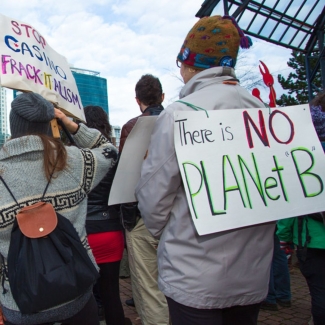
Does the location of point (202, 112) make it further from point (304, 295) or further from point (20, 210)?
point (304, 295)

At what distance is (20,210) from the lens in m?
1.70

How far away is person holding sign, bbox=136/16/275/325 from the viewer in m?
1.53

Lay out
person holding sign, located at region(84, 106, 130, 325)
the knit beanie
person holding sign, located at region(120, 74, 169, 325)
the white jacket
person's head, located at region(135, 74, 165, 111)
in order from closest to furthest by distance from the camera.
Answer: the white jacket
the knit beanie
person holding sign, located at region(84, 106, 130, 325)
person holding sign, located at region(120, 74, 169, 325)
person's head, located at region(135, 74, 165, 111)

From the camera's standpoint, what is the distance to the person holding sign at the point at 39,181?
174 cm

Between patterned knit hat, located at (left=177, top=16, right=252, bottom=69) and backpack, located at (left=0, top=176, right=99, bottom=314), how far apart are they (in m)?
0.92

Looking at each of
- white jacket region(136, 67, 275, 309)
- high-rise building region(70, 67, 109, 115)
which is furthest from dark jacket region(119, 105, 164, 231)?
high-rise building region(70, 67, 109, 115)

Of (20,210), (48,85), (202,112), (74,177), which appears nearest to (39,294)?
(20,210)

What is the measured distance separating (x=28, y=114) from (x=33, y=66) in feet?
1.42

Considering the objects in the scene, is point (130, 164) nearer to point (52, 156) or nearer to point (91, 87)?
point (52, 156)

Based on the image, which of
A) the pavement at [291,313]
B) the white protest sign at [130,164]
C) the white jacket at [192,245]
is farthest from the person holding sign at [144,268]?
the white jacket at [192,245]

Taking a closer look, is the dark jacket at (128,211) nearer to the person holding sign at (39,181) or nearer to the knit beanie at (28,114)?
the person holding sign at (39,181)

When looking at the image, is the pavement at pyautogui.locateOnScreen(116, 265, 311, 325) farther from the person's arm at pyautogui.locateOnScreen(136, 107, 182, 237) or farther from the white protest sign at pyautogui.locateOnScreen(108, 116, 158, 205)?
the person's arm at pyautogui.locateOnScreen(136, 107, 182, 237)

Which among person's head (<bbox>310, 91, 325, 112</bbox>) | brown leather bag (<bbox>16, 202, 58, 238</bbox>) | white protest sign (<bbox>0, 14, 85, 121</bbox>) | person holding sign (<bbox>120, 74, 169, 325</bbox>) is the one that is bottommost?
person holding sign (<bbox>120, 74, 169, 325</bbox>)

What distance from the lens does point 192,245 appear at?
1.54 metres
